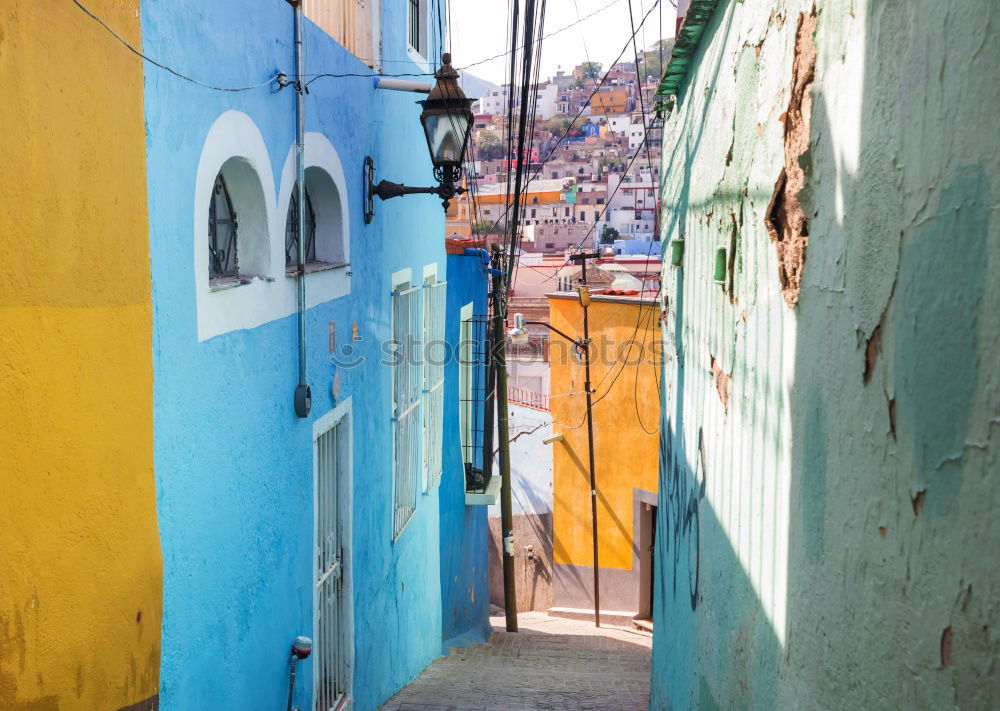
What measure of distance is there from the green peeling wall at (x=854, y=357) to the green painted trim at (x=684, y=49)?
0.12 metres

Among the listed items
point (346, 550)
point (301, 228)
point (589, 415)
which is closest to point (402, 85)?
point (301, 228)

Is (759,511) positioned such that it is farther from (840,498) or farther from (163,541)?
(163,541)

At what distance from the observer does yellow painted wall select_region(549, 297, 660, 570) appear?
47.4ft

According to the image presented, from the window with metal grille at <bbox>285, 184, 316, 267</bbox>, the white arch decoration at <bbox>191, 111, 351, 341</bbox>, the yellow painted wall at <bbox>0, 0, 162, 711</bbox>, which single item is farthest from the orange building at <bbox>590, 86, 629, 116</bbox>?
the yellow painted wall at <bbox>0, 0, 162, 711</bbox>

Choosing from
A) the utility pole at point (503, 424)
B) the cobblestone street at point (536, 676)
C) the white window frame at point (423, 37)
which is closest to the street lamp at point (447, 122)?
the white window frame at point (423, 37)

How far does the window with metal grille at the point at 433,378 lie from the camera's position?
9.44 metres

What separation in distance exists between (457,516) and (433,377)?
8.91 feet

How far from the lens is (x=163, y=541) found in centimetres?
319

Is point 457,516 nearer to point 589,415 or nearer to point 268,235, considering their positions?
point 589,415

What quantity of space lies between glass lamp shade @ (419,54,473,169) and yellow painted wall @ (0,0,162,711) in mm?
2890

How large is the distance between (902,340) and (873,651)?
2.12 ft

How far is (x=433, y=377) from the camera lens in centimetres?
995

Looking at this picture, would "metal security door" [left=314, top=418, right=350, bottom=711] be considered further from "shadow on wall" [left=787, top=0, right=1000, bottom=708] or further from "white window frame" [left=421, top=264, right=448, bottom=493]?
"shadow on wall" [left=787, top=0, right=1000, bottom=708]

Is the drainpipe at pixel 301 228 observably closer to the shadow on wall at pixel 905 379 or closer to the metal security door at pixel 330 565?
the metal security door at pixel 330 565
